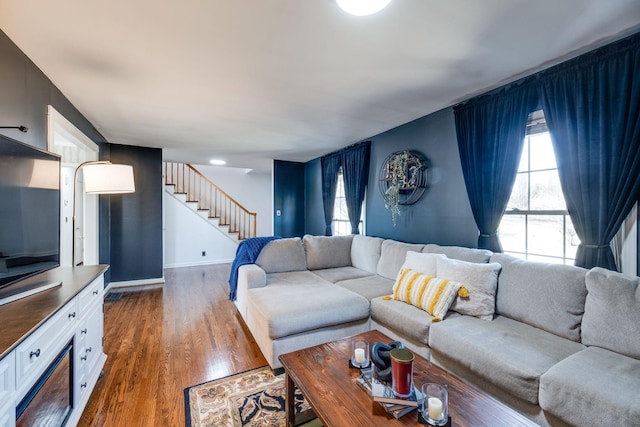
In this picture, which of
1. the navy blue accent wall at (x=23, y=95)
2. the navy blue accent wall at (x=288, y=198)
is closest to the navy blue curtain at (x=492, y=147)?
the navy blue accent wall at (x=23, y=95)

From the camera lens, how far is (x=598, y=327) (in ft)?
5.16

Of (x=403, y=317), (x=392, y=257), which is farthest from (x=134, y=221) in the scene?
(x=403, y=317)

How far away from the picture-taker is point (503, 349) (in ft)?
5.20

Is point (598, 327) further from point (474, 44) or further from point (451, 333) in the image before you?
point (474, 44)

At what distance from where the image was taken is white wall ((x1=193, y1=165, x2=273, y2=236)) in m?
7.32

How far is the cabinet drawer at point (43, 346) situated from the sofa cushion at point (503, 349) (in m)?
2.13

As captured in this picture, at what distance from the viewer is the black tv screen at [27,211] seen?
1.40m

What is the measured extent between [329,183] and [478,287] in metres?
3.39

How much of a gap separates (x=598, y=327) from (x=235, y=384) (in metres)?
2.32

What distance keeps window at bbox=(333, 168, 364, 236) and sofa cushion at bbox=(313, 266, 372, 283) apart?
4.53ft

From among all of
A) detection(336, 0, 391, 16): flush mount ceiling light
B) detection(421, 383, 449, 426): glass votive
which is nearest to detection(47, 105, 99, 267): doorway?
detection(336, 0, 391, 16): flush mount ceiling light

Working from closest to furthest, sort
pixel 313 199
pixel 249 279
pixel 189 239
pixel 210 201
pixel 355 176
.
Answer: pixel 249 279 < pixel 355 176 < pixel 313 199 < pixel 189 239 < pixel 210 201

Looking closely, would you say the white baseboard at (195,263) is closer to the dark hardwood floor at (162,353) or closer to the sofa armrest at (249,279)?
the dark hardwood floor at (162,353)

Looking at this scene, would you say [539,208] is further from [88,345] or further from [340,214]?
[88,345]
